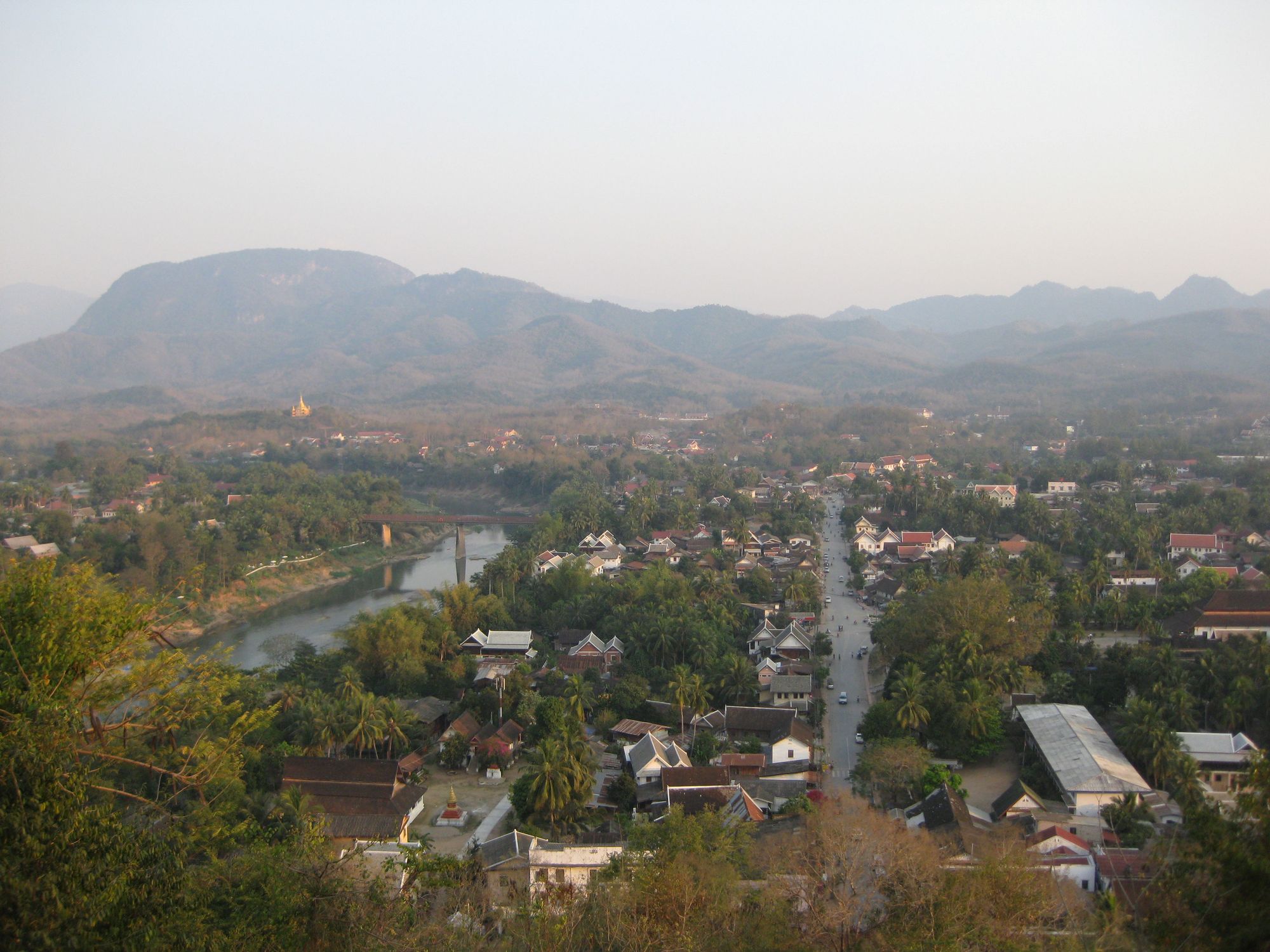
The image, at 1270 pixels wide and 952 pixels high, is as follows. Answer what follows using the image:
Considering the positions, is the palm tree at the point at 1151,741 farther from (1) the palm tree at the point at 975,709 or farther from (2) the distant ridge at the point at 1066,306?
(2) the distant ridge at the point at 1066,306

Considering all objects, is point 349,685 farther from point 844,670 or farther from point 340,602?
point 340,602

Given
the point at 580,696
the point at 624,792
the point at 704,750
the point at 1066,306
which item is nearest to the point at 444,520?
the point at 580,696

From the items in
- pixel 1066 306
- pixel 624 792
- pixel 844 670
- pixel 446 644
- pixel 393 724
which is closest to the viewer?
pixel 624 792

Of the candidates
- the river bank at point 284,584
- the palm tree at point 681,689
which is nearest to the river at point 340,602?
the river bank at point 284,584

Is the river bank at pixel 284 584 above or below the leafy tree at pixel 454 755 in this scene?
below

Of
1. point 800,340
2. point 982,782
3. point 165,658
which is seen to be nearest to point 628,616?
point 982,782

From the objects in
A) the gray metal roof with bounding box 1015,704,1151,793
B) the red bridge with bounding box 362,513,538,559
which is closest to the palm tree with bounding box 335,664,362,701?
the gray metal roof with bounding box 1015,704,1151,793
